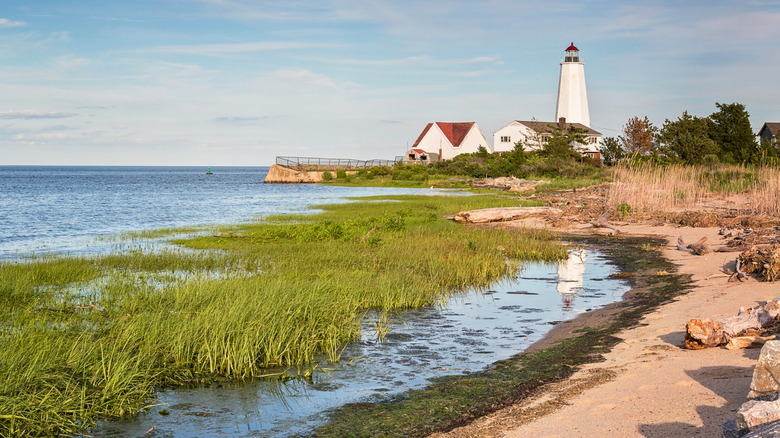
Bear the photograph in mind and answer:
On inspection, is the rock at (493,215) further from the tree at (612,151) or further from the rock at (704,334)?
the tree at (612,151)

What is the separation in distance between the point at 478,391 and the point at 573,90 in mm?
82604

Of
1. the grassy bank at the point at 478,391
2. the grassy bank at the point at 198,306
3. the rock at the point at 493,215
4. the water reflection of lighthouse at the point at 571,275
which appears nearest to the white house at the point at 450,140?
the rock at the point at 493,215

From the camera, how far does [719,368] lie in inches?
273

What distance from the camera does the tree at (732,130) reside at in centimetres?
5681

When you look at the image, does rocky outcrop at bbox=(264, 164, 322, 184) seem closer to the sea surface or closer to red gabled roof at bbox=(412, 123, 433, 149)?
red gabled roof at bbox=(412, 123, 433, 149)

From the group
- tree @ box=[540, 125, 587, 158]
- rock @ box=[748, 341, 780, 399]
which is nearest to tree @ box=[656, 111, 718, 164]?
tree @ box=[540, 125, 587, 158]

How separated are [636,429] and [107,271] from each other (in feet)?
44.9

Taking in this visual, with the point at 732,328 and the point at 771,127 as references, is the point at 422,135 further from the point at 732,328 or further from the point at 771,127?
the point at 732,328

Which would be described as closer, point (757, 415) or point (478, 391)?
point (757, 415)

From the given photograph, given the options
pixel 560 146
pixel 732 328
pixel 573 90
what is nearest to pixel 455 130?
pixel 573 90

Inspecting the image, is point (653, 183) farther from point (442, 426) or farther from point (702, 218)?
point (442, 426)

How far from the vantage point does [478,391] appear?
7.54 m

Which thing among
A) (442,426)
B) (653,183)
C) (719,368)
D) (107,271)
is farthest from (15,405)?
(653,183)

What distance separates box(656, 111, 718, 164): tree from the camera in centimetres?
5319
